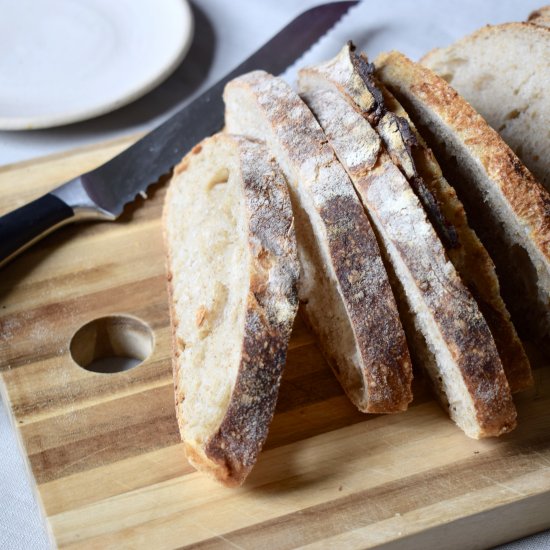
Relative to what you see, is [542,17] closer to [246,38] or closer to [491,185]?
[491,185]

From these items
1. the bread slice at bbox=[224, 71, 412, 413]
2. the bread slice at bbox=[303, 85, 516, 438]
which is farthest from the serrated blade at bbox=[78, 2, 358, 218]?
the bread slice at bbox=[303, 85, 516, 438]

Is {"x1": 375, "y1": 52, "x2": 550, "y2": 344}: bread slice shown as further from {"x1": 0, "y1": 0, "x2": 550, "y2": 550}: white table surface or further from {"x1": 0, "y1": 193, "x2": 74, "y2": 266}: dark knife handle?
{"x1": 0, "y1": 0, "x2": 550, "y2": 550}: white table surface

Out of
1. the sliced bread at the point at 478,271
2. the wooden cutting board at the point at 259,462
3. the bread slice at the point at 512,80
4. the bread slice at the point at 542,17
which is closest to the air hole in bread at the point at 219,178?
the wooden cutting board at the point at 259,462

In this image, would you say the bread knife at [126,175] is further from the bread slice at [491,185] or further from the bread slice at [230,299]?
the bread slice at [491,185]

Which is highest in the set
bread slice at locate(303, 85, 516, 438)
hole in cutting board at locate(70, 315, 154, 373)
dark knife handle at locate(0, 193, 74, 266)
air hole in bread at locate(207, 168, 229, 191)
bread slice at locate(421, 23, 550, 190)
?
bread slice at locate(421, 23, 550, 190)

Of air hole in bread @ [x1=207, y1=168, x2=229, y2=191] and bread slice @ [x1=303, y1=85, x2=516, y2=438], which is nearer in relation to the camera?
bread slice @ [x1=303, y1=85, x2=516, y2=438]

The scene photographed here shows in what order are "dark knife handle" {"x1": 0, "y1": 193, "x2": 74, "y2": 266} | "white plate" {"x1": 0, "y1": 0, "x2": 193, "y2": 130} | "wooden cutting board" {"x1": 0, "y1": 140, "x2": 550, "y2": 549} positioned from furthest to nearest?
"white plate" {"x1": 0, "y1": 0, "x2": 193, "y2": 130}, "dark knife handle" {"x1": 0, "y1": 193, "x2": 74, "y2": 266}, "wooden cutting board" {"x1": 0, "y1": 140, "x2": 550, "y2": 549}
